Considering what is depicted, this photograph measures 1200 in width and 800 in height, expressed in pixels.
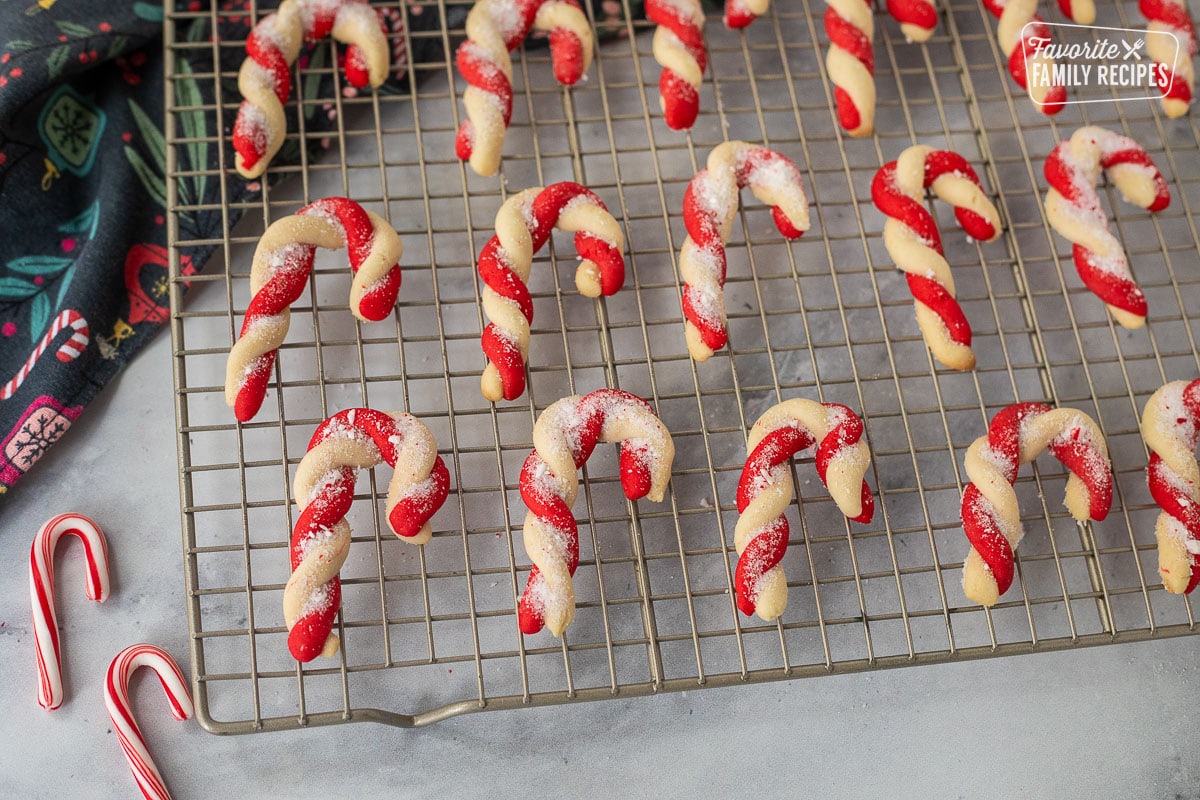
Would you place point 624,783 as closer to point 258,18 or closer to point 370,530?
point 370,530

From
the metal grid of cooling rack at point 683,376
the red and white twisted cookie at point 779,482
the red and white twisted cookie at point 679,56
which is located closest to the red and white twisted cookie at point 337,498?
the metal grid of cooling rack at point 683,376

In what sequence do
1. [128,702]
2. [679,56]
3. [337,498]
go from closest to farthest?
[337,498] → [128,702] → [679,56]

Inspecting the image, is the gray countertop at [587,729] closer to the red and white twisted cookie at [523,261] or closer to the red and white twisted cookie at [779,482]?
the red and white twisted cookie at [779,482]

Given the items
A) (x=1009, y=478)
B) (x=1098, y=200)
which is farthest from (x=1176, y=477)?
(x=1098, y=200)

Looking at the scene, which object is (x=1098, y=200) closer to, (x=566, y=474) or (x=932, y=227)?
(x=932, y=227)

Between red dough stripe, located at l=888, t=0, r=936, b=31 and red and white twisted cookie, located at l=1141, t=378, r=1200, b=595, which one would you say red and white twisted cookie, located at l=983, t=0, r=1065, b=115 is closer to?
red dough stripe, located at l=888, t=0, r=936, b=31

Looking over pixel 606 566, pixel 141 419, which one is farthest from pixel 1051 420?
A: pixel 141 419

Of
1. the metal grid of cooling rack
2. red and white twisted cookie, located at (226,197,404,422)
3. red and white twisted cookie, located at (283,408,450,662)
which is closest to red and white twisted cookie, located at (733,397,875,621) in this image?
the metal grid of cooling rack
